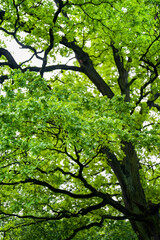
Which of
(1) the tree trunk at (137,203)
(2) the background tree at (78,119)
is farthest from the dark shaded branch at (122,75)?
(1) the tree trunk at (137,203)

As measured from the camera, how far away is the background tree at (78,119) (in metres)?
6.36

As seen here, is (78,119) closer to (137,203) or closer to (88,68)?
(137,203)

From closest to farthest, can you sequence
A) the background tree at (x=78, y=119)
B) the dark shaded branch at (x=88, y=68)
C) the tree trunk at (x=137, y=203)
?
the background tree at (x=78, y=119) < the tree trunk at (x=137, y=203) < the dark shaded branch at (x=88, y=68)

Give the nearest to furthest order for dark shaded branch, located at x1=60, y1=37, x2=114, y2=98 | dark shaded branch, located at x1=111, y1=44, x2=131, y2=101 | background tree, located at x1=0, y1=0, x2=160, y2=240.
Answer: background tree, located at x1=0, y1=0, x2=160, y2=240 → dark shaded branch, located at x1=60, y1=37, x2=114, y2=98 → dark shaded branch, located at x1=111, y1=44, x2=131, y2=101

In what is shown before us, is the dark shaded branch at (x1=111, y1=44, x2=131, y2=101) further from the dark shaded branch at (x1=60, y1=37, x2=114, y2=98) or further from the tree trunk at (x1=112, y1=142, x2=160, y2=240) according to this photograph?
the tree trunk at (x1=112, y1=142, x2=160, y2=240)

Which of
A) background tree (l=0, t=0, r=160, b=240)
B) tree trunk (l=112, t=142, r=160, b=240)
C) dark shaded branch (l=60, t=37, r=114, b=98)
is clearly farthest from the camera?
dark shaded branch (l=60, t=37, r=114, b=98)

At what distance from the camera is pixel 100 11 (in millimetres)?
9539

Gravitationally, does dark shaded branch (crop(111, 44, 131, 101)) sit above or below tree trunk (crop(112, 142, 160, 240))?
above

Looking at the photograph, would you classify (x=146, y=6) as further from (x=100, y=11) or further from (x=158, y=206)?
(x=158, y=206)

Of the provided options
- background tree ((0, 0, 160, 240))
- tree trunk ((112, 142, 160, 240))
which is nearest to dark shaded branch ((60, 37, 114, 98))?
background tree ((0, 0, 160, 240))

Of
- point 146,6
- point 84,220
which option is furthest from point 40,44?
point 84,220

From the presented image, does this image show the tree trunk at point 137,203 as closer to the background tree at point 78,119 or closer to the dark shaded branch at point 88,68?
the background tree at point 78,119

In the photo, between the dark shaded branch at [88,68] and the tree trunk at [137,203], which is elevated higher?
the dark shaded branch at [88,68]

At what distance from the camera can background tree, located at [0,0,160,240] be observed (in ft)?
20.9
